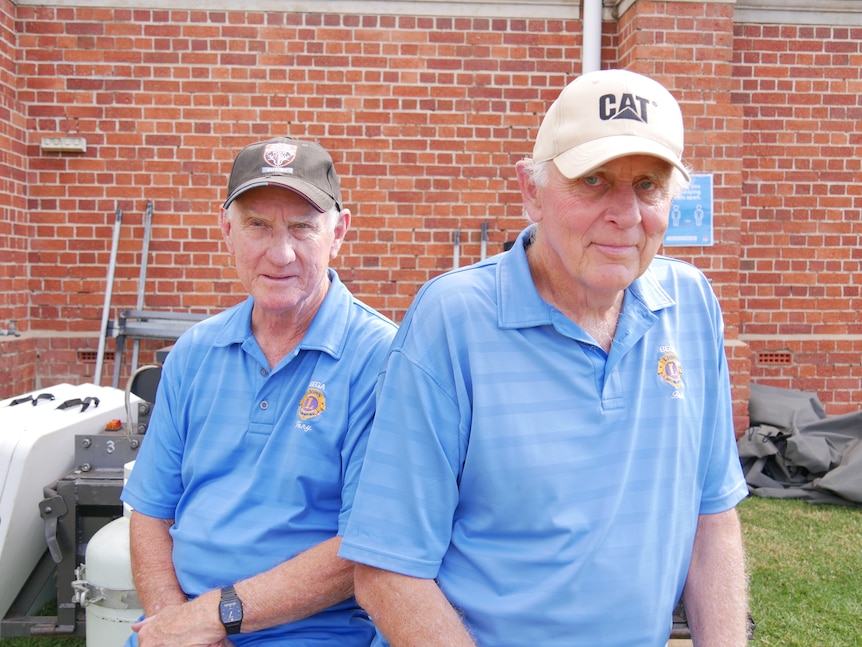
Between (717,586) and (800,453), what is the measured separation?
11.7 feet

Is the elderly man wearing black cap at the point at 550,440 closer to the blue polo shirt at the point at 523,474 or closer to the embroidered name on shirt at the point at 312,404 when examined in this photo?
the blue polo shirt at the point at 523,474

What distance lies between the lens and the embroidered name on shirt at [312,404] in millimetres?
1840

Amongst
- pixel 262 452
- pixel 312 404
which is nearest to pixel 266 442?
pixel 262 452

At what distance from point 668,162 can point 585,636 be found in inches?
34.7

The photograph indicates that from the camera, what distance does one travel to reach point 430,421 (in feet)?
4.52

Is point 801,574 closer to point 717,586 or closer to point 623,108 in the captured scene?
point 717,586

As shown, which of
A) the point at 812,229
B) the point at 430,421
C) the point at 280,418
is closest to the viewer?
the point at 430,421

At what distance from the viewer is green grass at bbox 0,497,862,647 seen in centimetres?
313

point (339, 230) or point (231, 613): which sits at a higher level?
point (339, 230)

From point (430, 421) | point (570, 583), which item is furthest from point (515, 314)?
point (570, 583)

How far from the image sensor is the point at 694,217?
5195mm

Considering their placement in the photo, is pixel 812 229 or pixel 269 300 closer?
pixel 269 300

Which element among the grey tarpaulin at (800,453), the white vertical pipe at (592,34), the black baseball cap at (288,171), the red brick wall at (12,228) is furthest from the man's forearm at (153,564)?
the white vertical pipe at (592,34)

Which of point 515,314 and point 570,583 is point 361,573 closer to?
point 570,583
